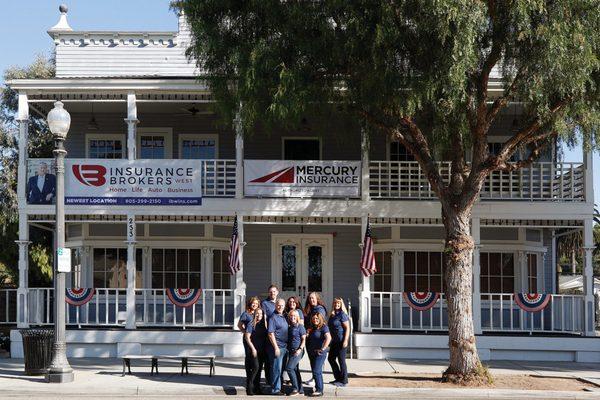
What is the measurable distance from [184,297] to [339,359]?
6223 mm

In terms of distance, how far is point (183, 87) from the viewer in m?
20.0

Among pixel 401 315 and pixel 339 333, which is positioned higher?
pixel 339 333

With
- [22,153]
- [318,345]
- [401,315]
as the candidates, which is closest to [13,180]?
[22,153]

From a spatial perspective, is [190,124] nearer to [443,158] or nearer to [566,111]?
[443,158]

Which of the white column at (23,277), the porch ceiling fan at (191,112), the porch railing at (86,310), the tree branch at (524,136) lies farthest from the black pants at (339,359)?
the porch ceiling fan at (191,112)

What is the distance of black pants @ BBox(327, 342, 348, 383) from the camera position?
48.3 ft

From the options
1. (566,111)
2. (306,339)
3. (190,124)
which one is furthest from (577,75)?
(190,124)

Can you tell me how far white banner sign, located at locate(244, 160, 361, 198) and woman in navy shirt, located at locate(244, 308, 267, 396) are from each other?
20.7 ft

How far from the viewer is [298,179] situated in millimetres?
20234

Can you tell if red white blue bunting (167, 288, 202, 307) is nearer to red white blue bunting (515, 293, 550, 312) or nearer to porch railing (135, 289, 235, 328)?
porch railing (135, 289, 235, 328)

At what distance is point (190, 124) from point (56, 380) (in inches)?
393

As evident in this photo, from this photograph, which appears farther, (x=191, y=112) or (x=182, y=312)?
(x=191, y=112)

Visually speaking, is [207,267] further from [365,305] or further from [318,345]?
[318,345]

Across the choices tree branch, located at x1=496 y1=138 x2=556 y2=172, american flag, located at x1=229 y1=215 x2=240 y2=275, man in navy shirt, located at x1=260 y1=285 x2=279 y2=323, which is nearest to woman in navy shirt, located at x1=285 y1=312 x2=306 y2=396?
man in navy shirt, located at x1=260 y1=285 x2=279 y2=323
